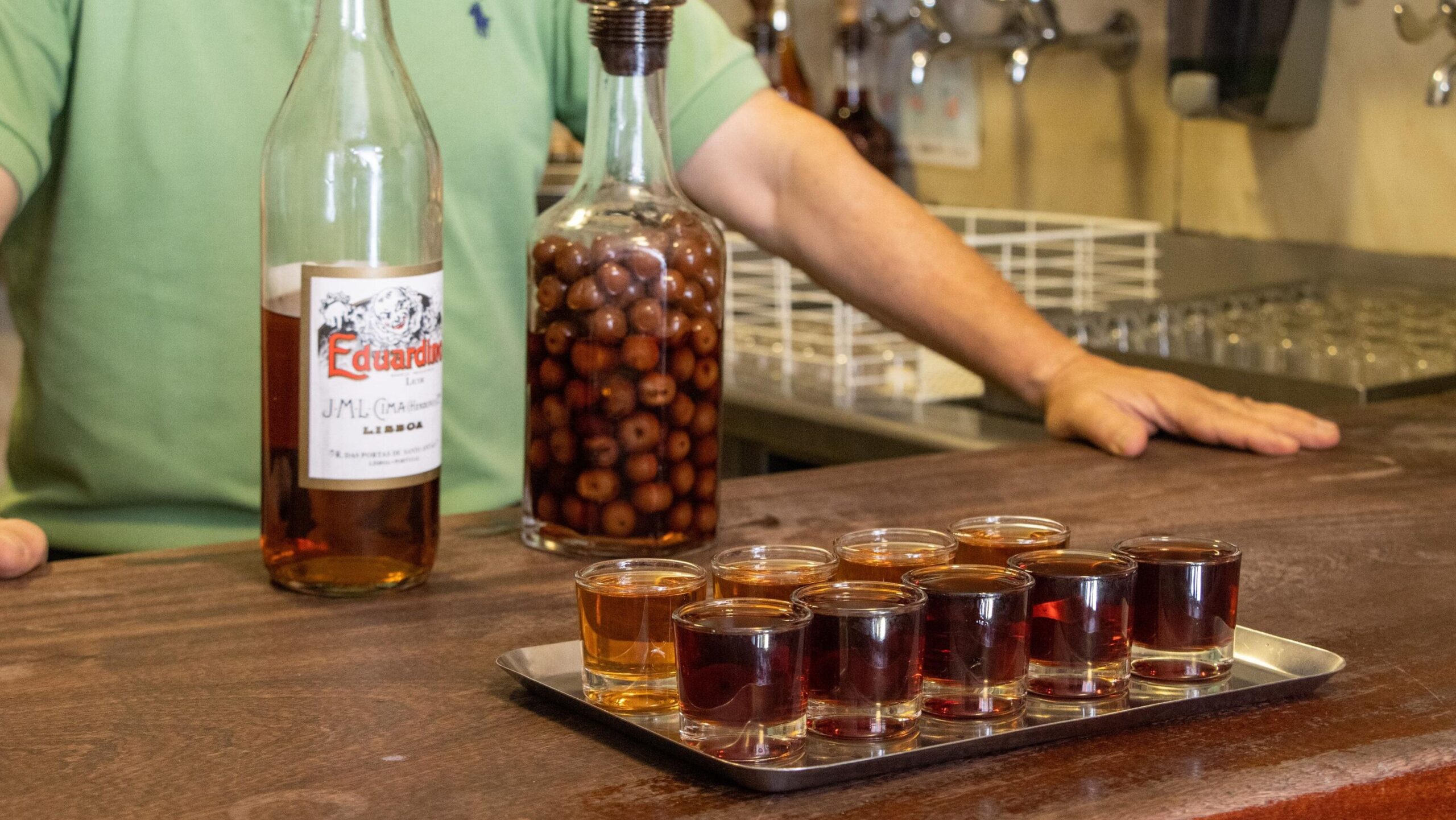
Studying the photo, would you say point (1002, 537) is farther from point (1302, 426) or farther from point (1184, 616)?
point (1302, 426)

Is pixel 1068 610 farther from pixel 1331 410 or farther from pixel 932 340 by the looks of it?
pixel 1331 410

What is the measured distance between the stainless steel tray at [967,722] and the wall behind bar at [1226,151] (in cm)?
158

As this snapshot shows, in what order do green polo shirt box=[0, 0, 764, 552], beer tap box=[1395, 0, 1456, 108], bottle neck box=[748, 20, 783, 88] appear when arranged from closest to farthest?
green polo shirt box=[0, 0, 764, 552], beer tap box=[1395, 0, 1456, 108], bottle neck box=[748, 20, 783, 88]

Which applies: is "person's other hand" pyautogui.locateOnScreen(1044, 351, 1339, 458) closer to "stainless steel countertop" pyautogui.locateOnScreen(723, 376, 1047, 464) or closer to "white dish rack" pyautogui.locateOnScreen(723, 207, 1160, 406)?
"stainless steel countertop" pyautogui.locateOnScreen(723, 376, 1047, 464)

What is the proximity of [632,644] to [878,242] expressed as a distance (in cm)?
71

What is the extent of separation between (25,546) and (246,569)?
110 mm

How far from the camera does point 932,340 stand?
127 centimetres

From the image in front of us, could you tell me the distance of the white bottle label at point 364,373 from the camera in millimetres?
720

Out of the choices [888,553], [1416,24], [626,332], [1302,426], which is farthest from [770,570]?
[1416,24]

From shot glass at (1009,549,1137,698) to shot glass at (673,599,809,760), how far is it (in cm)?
10

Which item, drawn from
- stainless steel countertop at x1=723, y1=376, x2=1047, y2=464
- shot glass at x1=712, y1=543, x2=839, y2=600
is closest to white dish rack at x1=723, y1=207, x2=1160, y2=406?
stainless steel countertop at x1=723, y1=376, x2=1047, y2=464


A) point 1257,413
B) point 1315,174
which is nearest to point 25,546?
point 1257,413

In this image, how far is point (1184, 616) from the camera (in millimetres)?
592

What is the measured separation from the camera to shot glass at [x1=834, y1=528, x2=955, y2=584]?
2.06 ft
